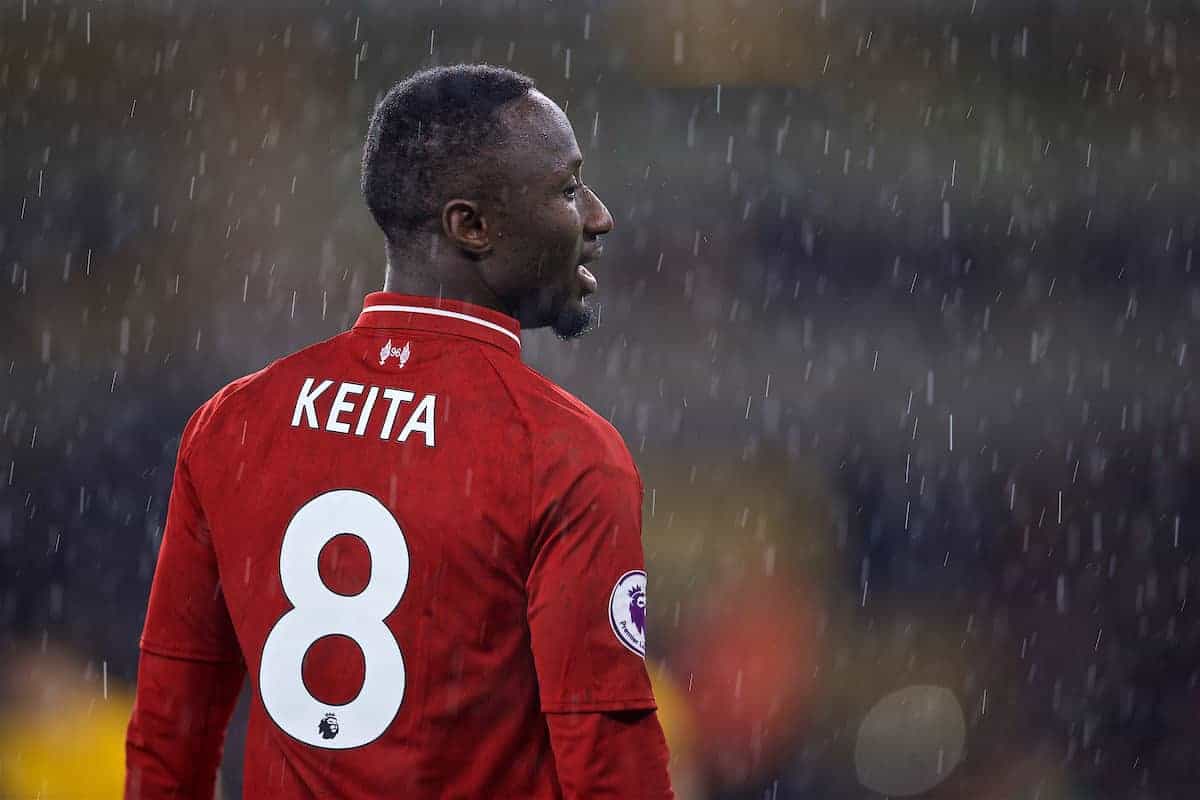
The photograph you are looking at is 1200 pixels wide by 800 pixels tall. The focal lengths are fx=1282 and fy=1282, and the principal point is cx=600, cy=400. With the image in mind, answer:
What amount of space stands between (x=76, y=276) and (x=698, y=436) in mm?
3185

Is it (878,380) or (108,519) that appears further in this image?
(878,380)

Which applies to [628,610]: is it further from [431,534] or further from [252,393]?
[252,393]

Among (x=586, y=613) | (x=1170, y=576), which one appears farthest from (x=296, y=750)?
(x=1170, y=576)

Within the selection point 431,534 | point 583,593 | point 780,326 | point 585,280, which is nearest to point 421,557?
point 431,534

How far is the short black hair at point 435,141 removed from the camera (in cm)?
135

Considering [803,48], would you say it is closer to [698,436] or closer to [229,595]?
[698,436]

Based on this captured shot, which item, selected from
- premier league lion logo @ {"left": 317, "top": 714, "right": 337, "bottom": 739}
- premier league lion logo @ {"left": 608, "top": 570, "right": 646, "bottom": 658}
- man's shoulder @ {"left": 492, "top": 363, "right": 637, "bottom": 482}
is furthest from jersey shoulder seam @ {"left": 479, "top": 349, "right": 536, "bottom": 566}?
premier league lion logo @ {"left": 317, "top": 714, "right": 337, "bottom": 739}

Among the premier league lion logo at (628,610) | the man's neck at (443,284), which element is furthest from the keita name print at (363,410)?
the premier league lion logo at (628,610)

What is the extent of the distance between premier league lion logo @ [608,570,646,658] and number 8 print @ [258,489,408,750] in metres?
0.20

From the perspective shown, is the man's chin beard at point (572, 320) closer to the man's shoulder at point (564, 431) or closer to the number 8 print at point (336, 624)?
the man's shoulder at point (564, 431)

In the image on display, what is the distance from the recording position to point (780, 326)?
21.9ft

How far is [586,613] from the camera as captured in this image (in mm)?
1218

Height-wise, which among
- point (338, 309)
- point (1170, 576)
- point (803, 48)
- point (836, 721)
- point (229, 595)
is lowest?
point (836, 721)

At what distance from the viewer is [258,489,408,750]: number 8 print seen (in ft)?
4.13
